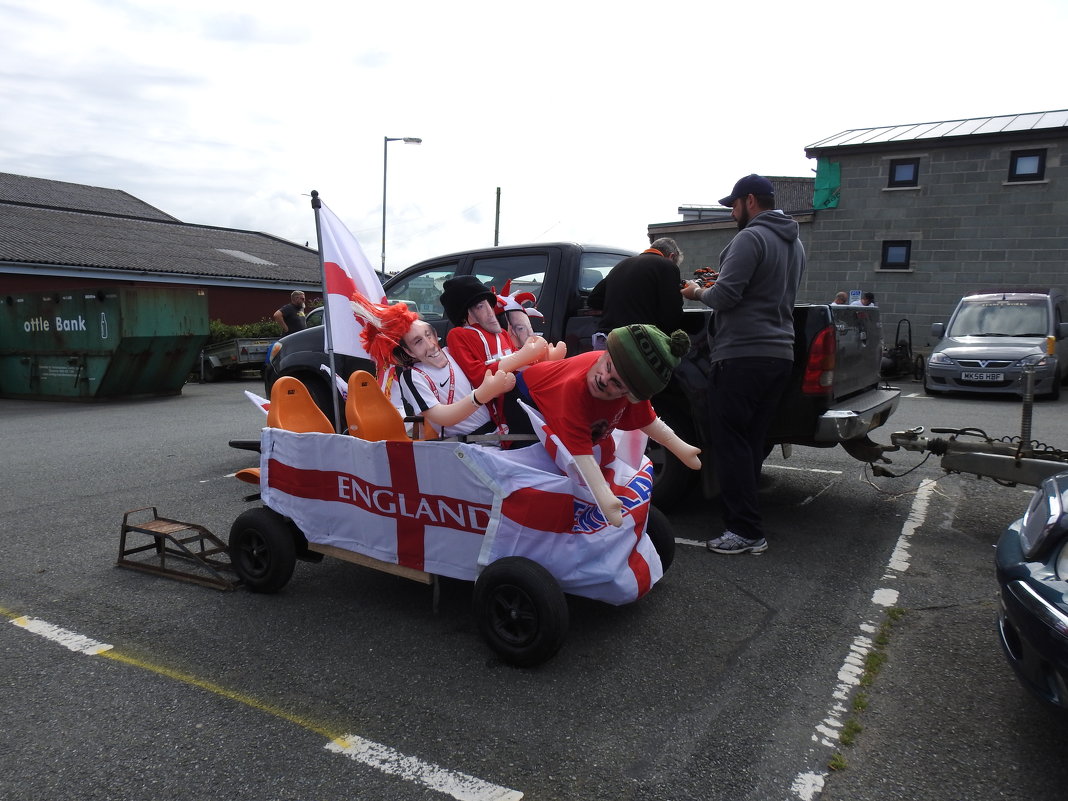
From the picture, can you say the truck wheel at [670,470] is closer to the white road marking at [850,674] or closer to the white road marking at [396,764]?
the white road marking at [850,674]

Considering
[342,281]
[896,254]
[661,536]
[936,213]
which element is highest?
[936,213]

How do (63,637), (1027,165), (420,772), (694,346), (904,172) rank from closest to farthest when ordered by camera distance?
(420,772) < (63,637) < (694,346) < (1027,165) < (904,172)

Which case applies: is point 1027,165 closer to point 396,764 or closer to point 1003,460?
point 1003,460

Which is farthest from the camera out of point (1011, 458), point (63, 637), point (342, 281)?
point (1011, 458)

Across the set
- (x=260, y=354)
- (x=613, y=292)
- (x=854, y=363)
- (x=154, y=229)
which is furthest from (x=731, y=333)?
(x=154, y=229)

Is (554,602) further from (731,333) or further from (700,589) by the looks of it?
(731,333)

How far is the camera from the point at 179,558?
439 centimetres

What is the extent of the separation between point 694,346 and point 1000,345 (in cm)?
996

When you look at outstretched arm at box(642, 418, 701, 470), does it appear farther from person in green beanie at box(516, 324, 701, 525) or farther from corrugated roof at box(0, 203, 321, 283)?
corrugated roof at box(0, 203, 321, 283)

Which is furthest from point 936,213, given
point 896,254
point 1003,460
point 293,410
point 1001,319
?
point 293,410

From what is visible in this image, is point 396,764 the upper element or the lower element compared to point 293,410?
lower

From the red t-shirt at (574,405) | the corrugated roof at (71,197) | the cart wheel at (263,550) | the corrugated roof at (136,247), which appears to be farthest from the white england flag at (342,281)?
the corrugated roof at (71,197)

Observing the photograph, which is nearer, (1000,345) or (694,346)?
(694,346)

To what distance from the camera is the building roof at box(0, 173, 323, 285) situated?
70.7ft
